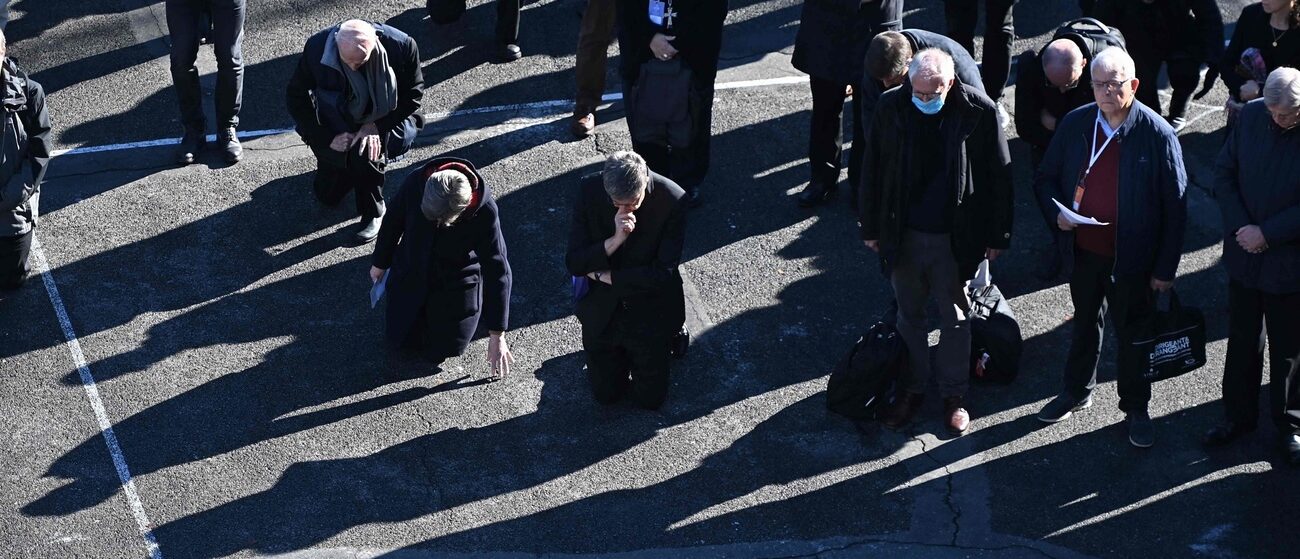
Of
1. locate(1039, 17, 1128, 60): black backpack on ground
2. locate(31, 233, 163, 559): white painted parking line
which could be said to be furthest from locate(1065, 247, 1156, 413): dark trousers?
locate(31, 233, 163, 559): white painted parking line

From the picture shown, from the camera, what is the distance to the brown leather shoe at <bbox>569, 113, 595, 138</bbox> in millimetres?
10117

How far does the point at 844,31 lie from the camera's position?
29.5 feet

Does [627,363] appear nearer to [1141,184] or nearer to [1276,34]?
[1141,184]

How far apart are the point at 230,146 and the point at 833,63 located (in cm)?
404

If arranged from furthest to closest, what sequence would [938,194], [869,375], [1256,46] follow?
[1256,46], [869,375], [938,194]

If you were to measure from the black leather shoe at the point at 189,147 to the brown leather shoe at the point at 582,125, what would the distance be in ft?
8.23

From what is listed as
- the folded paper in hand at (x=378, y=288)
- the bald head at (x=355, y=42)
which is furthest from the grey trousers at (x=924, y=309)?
the bald head at (x=355, y=42)

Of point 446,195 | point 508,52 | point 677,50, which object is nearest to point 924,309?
point 677,50

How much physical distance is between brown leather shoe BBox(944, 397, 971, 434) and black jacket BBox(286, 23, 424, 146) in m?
3.76

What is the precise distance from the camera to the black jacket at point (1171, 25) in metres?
9.12

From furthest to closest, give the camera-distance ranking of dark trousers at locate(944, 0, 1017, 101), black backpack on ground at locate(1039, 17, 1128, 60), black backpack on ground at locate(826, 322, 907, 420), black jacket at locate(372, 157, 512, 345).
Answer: dark trousers at locate(944, 0, 1017, 101) < black backpack on ground at locate(1039, 17, 1128, 60) < black jacket at locate(372, 157, 512, 345) < black backpack on ground at locate(826, 322, 907, 420)

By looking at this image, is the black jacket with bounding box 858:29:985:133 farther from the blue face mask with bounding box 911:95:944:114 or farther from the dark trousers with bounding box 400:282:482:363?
the dark trousers with bounding box 400:282:482:363

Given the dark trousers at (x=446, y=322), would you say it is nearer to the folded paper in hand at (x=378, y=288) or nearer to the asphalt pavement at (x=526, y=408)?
the asphalt pavement at (x=526, y=408)

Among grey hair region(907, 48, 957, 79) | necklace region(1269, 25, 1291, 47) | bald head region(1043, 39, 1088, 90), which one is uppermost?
grey hair region(907, 48, 957, 79)
